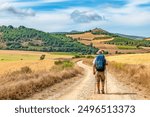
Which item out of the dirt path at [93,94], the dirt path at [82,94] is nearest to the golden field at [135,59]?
the dirt path at [93,94]

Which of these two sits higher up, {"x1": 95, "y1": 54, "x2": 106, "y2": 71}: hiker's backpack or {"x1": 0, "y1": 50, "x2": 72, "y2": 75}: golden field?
{"x1": 95, "y1": 54, "x2": 106, "y2": 71}: hiker's backpack

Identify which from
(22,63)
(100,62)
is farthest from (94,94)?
(22,63)

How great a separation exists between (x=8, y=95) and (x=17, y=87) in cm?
176

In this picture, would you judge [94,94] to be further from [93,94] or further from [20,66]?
[20,66]

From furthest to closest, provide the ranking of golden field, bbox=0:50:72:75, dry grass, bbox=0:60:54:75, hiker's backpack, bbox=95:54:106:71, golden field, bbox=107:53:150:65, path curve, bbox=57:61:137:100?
golden field, bbox=107:53:150:65, golden field, bbox=0:50:72:75, dry grass, bbox=0:60:54:75, hiker's backpack, bbox=95:54:106:71, path curve, bbox=57:61:137:100

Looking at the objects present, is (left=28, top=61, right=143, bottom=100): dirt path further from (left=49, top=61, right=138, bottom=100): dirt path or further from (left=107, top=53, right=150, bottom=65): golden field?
(left=107, top=53, right=150, bottom=65): golden field

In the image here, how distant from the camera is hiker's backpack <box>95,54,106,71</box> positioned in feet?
73.3

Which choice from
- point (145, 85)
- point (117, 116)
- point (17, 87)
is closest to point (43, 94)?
point (17, 87)

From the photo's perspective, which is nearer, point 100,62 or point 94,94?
point 94,94

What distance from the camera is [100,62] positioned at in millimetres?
22375

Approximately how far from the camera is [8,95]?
1886 centimetres

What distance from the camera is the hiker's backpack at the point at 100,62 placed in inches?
879

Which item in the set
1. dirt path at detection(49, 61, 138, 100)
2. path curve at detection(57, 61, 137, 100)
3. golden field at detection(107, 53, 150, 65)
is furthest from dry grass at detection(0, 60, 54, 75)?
path curve at detection(57, 61, 137, 100)

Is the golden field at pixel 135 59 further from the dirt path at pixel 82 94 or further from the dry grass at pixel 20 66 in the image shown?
the dirt path at pixel 82 94
